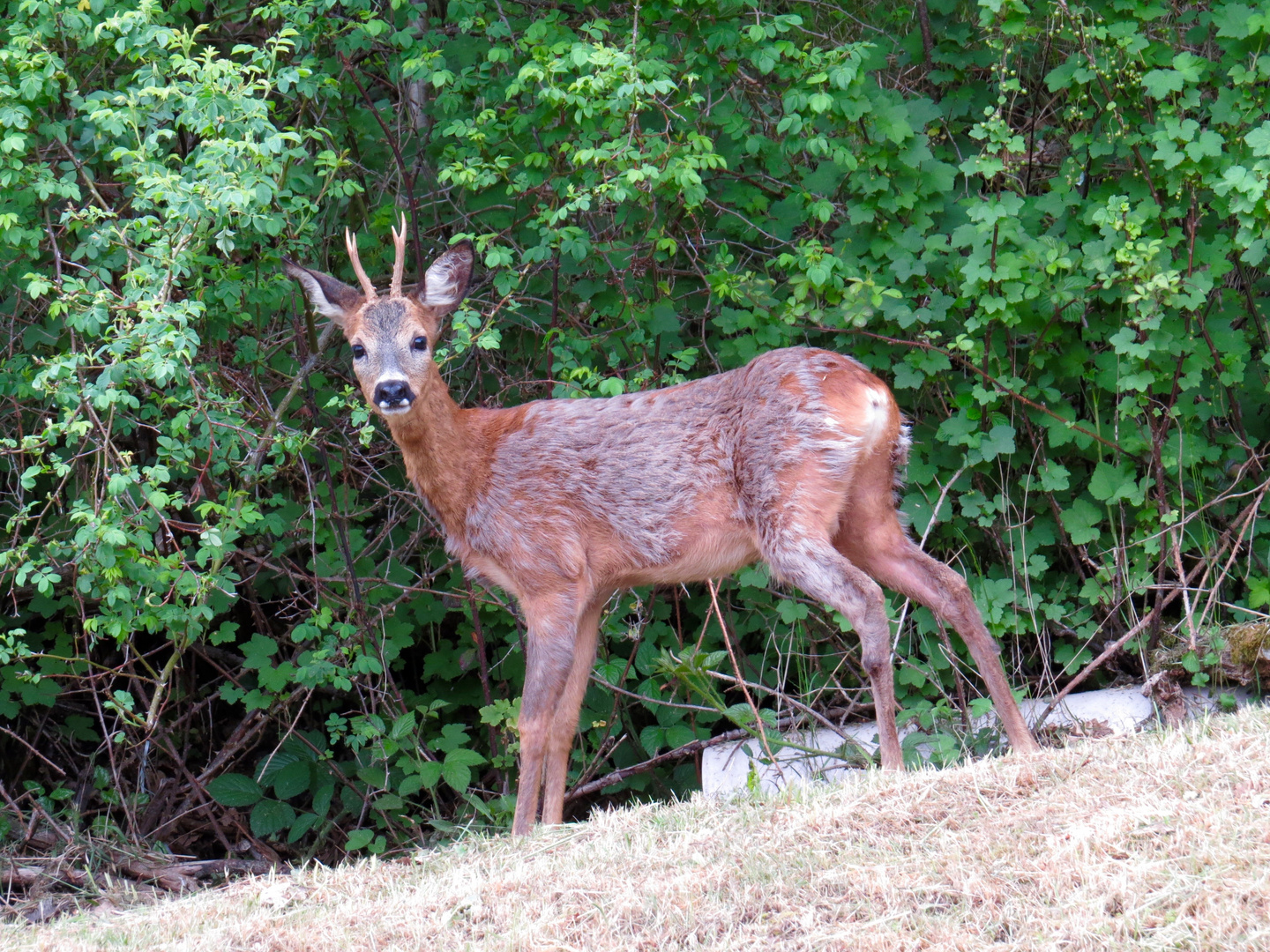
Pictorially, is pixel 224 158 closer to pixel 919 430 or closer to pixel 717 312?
pixel 717 312

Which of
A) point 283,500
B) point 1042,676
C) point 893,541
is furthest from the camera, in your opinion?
point 283,500

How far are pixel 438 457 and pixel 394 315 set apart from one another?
2.14ft

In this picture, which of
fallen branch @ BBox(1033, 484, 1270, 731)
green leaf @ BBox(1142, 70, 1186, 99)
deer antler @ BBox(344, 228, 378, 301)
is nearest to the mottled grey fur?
deer antler @ BBox(344, 228, 378, 301)

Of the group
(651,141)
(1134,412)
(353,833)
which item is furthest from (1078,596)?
(353,833)

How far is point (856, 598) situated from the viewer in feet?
17.1

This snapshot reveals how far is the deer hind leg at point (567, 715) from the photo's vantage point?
571cm

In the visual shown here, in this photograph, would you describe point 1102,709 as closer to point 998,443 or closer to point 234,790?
point 998,443

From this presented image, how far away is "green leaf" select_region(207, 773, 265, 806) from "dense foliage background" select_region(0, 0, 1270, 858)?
0.04 meters

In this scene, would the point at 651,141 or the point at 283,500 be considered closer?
the point at 651,141

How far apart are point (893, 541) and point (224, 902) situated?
3030 mm

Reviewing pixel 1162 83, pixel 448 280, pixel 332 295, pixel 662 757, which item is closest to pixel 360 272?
pixel 332 295

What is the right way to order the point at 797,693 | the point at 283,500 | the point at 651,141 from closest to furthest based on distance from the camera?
1. the point at 651,141
2. the point at 283,500
3. the point at 797,693

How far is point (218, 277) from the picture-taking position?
20.3 feet

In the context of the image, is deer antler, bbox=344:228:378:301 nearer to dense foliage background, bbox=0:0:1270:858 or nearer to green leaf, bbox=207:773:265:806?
dense foliage background, bbox=0:0:1270:858
